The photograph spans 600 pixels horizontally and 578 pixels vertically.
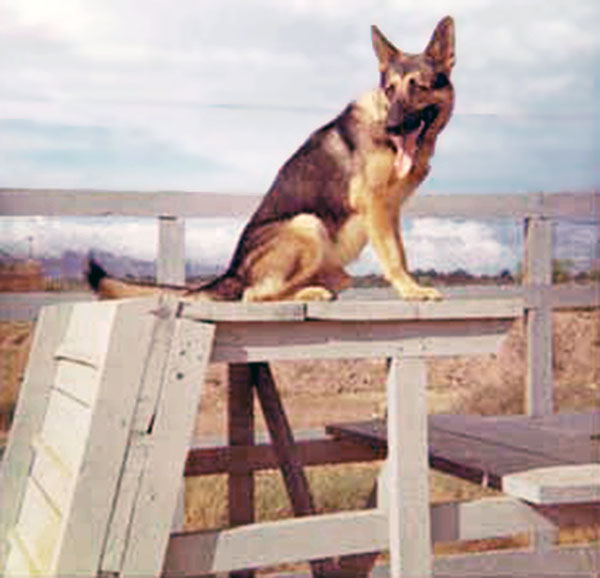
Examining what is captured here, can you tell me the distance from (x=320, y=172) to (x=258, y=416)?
2.14m

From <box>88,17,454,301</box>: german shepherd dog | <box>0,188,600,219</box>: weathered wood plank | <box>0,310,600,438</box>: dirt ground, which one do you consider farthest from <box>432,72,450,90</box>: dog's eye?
<box>0,310,600,438</box>: dirt ground

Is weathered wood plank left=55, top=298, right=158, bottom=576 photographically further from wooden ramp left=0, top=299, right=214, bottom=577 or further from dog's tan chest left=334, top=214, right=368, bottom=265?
dog's tan chest left=334, top=214, right=368, bottom=265

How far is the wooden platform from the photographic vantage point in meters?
1.81

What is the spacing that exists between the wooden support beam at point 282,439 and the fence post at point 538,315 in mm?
1178

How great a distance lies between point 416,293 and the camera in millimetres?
1764

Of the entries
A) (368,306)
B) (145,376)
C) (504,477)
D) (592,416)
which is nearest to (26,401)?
(145,376)

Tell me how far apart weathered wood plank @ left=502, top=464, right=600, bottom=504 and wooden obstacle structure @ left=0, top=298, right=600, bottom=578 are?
0.02 m

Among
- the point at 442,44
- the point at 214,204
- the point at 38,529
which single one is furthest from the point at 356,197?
the point at 214,204

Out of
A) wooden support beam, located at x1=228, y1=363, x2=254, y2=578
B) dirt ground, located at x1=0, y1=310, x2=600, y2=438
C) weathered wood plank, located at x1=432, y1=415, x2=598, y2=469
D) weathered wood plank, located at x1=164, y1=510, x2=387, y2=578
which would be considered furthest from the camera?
dirt ground, located at x1=0, y1=310, x2=600, y2=438

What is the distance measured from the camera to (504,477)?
74.4 inches

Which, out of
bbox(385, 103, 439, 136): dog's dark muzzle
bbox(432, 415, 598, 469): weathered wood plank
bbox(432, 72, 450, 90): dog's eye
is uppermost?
bbox(432, 72, 450, 90): dog's eye

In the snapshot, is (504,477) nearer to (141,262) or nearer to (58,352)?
(58,352)

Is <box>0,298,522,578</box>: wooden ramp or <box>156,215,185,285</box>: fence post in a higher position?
<box>156,215,185,285</box>: fence post

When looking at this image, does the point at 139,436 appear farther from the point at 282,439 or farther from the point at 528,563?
the point at 528,563
